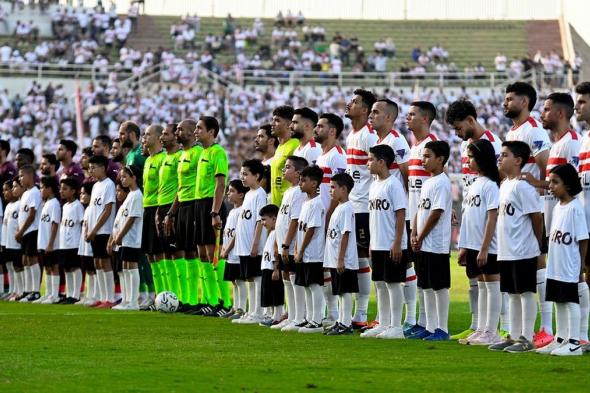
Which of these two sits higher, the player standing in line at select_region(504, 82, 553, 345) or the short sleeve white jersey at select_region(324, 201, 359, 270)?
the player standing in line at select_region(504, 82, 553, 345)

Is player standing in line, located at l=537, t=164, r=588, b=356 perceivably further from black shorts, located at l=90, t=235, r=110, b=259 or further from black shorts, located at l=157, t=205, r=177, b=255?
black shorts, located at l=90, t=235, r=110, b=259

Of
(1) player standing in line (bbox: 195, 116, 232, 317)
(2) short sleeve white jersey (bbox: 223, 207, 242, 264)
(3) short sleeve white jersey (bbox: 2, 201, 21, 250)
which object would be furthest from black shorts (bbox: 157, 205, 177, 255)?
(3) short sleeve white jersey (bbox: 2, 201, 21, 250)

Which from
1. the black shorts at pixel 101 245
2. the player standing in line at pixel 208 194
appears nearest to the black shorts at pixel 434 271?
the player standing in line at pixel 208 194

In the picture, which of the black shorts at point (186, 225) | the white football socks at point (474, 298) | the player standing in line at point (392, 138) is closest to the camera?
the white football socks at point (474, 298)

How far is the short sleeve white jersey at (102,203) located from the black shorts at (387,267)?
626 centimetres

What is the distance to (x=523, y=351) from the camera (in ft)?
38.3

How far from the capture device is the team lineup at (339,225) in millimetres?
11977

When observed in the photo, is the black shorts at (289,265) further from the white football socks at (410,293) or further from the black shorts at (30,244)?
the black shorts at (30,244)

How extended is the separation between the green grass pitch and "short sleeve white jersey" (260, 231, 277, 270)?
1.08m

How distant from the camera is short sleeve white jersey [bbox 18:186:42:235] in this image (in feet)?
68.8

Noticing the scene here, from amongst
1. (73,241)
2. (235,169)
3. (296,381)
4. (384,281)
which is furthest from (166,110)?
(296,381)

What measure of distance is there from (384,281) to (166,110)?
3524 centimetres

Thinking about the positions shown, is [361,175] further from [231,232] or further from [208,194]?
[208,194]

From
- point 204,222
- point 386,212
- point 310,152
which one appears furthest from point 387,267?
point 204,222
